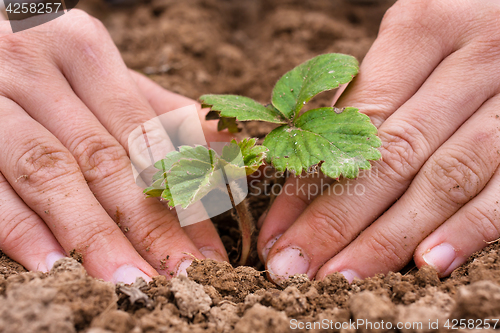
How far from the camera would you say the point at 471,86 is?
2.12 meters

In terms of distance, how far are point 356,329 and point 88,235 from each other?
1510 mm

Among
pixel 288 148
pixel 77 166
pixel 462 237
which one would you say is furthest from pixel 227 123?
pixel 462 237

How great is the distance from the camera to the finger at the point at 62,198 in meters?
1.86

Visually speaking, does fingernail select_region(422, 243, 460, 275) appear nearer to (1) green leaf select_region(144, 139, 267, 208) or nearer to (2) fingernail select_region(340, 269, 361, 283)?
(2) fingernail select_region(340, 269, 361, 283)

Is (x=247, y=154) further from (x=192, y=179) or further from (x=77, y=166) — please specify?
(x=77, y=166)

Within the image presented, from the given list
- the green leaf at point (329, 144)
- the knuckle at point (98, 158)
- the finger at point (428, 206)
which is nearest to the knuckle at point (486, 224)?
the finger at point (428, 206)

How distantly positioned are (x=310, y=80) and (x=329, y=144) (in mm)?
593

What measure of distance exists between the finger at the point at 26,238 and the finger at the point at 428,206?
1661mm

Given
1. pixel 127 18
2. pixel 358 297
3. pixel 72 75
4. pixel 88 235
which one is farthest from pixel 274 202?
pixel 127 18

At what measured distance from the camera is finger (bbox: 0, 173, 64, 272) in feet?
6.31

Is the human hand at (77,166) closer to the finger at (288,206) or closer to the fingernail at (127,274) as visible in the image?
the fingernail at (127,274)

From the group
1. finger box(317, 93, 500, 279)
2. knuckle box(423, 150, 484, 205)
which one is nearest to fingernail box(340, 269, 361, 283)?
finger box(317, 93, 500, 279)

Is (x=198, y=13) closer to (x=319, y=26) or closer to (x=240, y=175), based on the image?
(x=319, y=26)

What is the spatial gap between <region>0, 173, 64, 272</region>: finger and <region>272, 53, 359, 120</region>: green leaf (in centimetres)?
170
